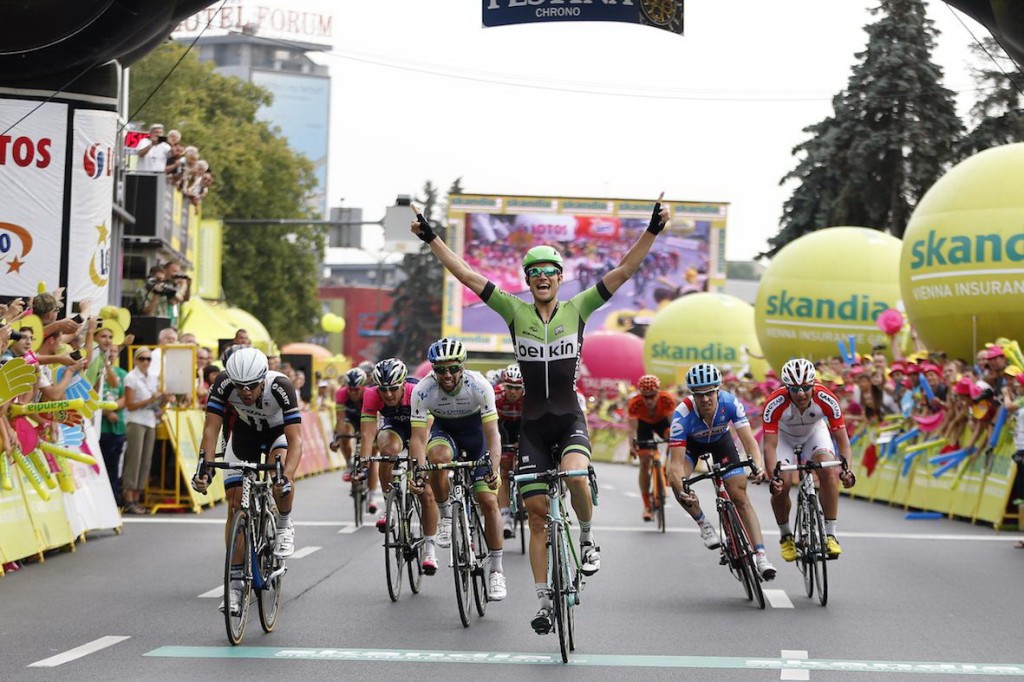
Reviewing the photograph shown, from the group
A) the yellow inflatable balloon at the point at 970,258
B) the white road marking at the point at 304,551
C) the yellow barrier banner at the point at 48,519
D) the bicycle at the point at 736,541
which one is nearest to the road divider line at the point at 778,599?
the bicycle at the point at 736,541

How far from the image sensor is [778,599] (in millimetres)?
12641

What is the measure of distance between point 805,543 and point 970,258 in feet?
39.9

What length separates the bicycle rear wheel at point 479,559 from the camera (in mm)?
11461

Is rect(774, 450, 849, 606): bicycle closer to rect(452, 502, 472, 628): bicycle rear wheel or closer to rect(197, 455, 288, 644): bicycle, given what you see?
rect(452, 502, 472, 628): bicycle rear wheel

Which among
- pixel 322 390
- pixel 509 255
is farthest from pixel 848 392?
pixel 509 255

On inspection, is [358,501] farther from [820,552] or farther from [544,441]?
[544,441]

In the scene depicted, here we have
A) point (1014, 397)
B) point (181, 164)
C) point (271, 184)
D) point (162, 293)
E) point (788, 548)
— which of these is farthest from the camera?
point (271, 184)

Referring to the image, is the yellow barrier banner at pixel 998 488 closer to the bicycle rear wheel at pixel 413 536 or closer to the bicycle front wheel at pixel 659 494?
the bicycle front wheel at pixel 659 494

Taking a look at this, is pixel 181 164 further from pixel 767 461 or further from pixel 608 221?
pixel 608 221

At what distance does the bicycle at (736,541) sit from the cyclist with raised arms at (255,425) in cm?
315

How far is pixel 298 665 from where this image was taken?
9102 millimetres

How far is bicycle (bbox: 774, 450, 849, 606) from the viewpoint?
40.4 feet

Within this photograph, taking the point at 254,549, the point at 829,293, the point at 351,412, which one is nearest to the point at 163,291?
the point at 351,412

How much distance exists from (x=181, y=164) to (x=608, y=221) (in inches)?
1449
